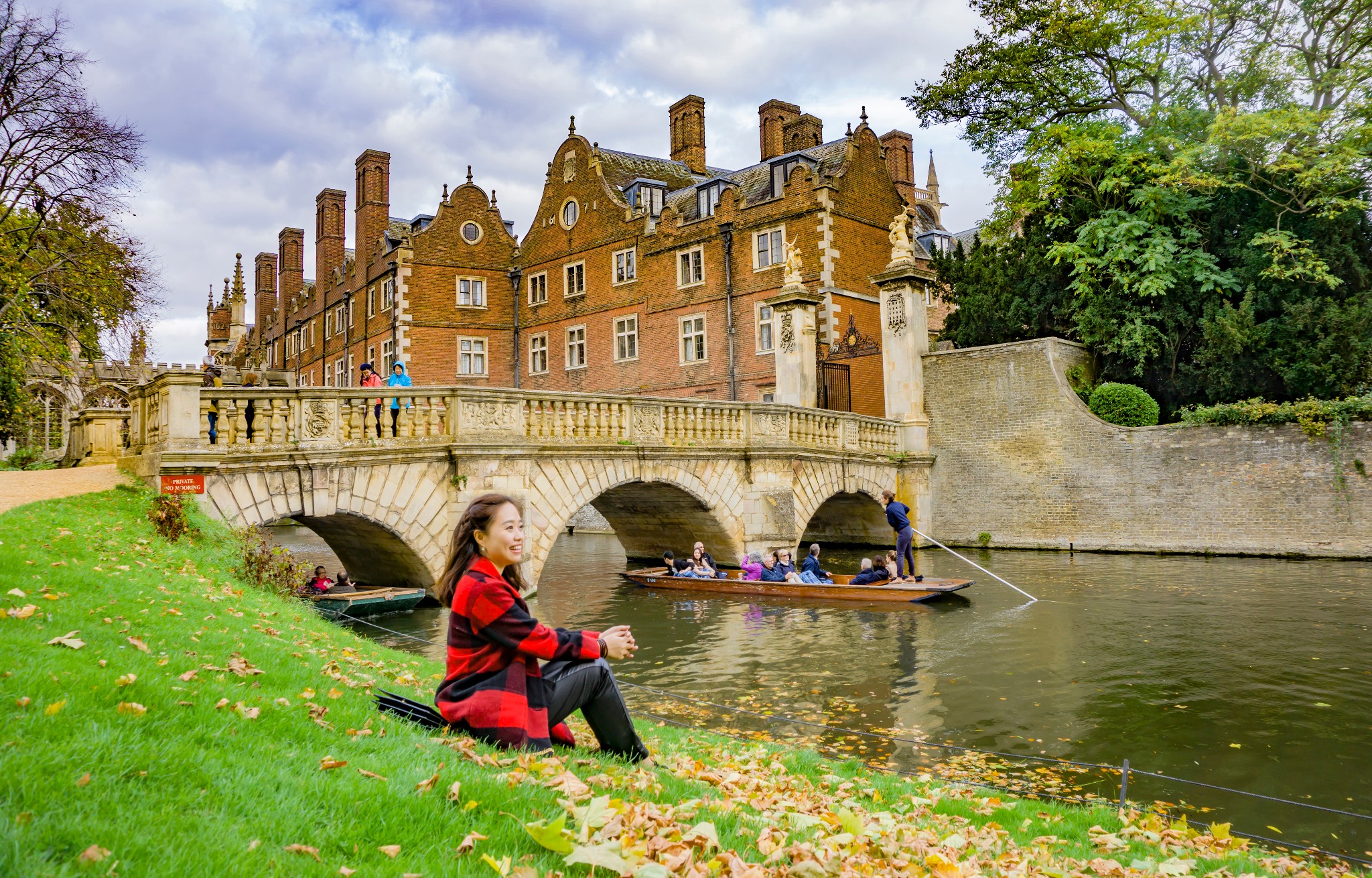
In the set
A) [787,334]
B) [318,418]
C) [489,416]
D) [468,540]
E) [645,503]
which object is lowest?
[645,503]

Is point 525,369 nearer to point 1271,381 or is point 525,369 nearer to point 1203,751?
point 1271,381

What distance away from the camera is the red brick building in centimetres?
3066

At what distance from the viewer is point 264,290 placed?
60656mm

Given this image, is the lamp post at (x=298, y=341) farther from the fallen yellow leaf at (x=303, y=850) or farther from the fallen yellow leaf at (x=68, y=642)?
the fallen yellow leaf at (x=303, y=850)

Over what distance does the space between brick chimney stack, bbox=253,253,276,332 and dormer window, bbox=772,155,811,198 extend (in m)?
41.7

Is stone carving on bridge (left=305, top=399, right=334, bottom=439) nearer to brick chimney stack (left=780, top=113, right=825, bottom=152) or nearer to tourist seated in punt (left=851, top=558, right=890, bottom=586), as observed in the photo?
tourist seated in punt (left=851, top=558, right=890, bottom=586)

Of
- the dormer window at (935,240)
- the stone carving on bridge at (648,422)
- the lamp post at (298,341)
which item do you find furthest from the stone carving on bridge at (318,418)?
the lamp post at (298,341)

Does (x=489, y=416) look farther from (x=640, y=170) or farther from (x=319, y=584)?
(x=640, y=170)

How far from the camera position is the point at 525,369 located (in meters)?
39.2

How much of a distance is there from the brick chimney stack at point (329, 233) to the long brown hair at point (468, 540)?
46224mm

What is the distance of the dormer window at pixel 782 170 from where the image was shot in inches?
1228

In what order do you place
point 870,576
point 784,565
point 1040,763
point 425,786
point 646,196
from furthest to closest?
point 646,196 → point 784,565 → point 870,576 → point 1040,763 → point 425,786

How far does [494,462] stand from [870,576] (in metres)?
6.91

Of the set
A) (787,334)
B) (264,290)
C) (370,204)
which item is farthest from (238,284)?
(787,334)
